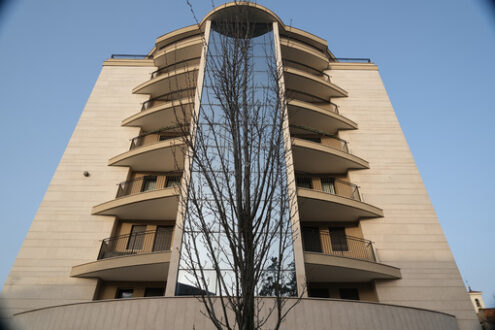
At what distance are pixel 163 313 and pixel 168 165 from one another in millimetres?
8718

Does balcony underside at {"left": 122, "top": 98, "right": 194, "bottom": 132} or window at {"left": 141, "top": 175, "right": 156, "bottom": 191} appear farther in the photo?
balcony underside at {"left": 122, "top": 98, "right": 194, "bottom": 132}

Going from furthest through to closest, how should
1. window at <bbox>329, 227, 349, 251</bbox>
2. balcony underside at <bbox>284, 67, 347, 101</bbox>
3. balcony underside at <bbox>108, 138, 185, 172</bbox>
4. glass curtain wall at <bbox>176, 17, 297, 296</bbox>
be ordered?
balcony underside at <bbox>284, 67, 347, 101</bbox>
balcony underside at <bbox>108, 138, 185, 172</bbox>
window at <bbox>329, 227, 349, 251</bbox>
glass curtain wall at <bbox>176, 17, 297, 296</bbox>

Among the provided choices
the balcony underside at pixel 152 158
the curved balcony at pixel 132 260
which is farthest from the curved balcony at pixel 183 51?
the curved balcony at pixel 132 260

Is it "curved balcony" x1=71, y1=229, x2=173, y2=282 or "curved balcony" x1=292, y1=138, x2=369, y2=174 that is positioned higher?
"curved balcony" x1=292, y1=138, x2=369, y2=174

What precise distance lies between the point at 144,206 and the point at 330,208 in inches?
345

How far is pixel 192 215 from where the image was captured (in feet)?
35.3

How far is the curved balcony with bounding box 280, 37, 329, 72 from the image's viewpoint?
19603 millimetres

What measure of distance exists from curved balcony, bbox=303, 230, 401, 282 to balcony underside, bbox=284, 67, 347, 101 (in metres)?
9.51

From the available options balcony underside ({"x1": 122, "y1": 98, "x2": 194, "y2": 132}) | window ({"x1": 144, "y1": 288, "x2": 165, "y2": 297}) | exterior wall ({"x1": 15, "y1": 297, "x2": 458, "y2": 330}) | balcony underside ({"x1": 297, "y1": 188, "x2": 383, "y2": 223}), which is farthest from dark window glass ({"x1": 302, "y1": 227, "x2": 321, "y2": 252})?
balcony underside ({"x1": 122, "y1": 98, "x2": 194, "y2": 132})

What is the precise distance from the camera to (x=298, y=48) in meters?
19.6

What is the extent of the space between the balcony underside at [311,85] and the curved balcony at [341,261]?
9512 mm

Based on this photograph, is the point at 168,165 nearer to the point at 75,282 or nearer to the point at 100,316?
the point at 75,282

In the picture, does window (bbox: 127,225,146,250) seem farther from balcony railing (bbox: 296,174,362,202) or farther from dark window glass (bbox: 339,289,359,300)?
dark window glass (bbox: 339,289,359,300)

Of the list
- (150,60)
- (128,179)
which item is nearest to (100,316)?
(128,179)
